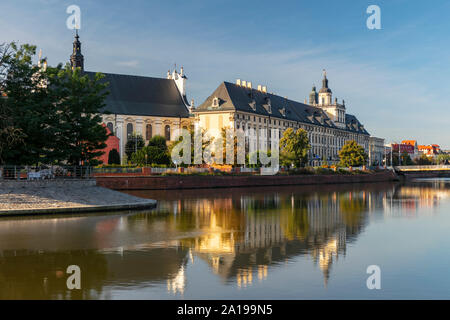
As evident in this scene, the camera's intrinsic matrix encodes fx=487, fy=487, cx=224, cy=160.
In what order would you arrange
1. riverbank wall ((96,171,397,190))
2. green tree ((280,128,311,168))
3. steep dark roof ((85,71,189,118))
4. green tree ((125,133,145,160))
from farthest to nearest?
steep dark roof ((85,71,189,118)) < green tree ((125,133,145,160)) < green tree ((280,128,311,168)) < riverbank wall ((96,171,397,190))

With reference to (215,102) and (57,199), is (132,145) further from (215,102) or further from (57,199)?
(57,199)

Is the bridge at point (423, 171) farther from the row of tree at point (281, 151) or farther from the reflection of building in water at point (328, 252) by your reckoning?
the reflection of building in water at point (328, 252)

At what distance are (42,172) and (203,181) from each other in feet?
97.6

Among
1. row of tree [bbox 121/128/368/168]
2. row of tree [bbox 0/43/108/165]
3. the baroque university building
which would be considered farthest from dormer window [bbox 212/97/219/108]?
row of tree [bbox 0/43/108/165]

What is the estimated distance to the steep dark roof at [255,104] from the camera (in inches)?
3957

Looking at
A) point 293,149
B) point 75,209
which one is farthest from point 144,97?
point 75,209

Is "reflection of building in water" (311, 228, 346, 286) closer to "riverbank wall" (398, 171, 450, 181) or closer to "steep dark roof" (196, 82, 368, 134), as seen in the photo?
"steep dark roof" (196, 82, 368, 134)

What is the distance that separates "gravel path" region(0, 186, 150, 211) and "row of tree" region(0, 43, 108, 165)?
3532mm

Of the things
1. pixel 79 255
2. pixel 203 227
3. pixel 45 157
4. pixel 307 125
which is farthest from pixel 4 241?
pixel 307 125

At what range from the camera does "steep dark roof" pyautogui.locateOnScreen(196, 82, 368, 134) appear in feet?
330

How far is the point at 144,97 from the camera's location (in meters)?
108

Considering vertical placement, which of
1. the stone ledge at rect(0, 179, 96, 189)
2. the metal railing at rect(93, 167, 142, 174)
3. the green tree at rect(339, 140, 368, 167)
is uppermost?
the green tree at rect(339, 140, 368, 167)
